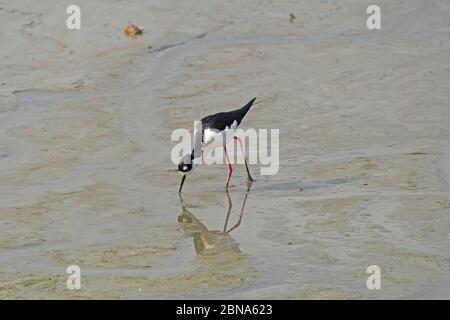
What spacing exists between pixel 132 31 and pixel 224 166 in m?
5.36

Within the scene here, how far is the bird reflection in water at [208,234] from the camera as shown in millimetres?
9305

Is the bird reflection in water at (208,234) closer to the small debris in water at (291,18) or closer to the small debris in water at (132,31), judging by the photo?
the small debris in water at (132,31)

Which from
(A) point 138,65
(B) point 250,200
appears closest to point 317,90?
(A) point 138,65

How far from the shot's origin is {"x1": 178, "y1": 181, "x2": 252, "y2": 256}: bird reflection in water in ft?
30.5

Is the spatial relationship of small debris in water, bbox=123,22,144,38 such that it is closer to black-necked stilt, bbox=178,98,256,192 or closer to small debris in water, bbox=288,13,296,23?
small debris in water, bbox=288,13,296,23

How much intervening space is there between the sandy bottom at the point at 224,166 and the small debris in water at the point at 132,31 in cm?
13

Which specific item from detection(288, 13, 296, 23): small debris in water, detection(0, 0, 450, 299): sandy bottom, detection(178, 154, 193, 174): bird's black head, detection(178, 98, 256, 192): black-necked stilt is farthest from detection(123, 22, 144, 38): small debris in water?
detection(178, 154, 193, 174): bird's black head

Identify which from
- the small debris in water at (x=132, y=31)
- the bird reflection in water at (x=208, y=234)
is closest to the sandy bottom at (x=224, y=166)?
the bird reflection in water at (x=208, y=234)

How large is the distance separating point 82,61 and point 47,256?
21.3 ft

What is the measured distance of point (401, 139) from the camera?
12180 mm

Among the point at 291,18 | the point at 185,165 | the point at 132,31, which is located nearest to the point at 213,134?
the point at 185,165

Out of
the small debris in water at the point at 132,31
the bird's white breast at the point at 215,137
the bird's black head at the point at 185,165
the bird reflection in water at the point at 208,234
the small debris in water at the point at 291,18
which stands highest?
the small debris in water at the point at 291,18

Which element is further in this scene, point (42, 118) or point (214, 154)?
point (42, 118)

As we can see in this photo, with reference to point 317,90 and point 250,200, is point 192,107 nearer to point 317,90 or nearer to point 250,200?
point 317,90
